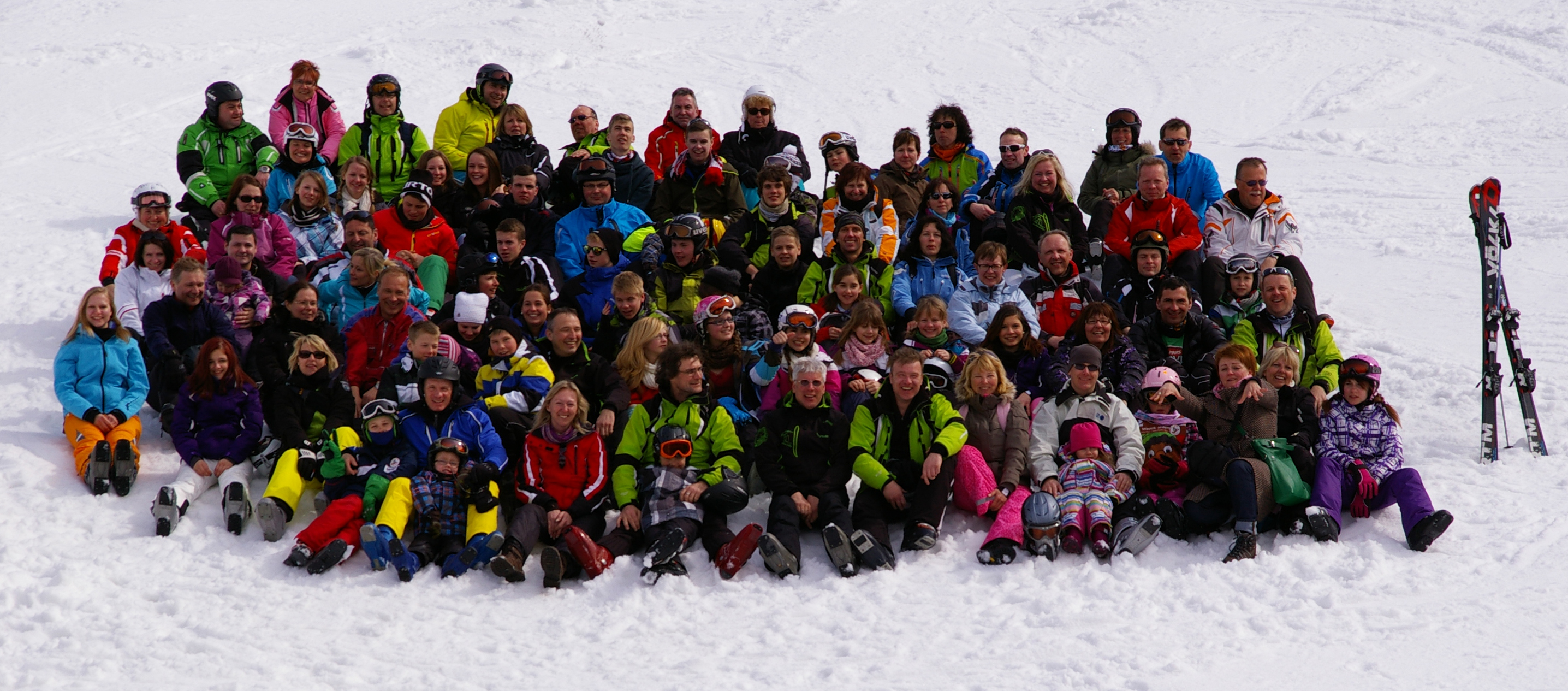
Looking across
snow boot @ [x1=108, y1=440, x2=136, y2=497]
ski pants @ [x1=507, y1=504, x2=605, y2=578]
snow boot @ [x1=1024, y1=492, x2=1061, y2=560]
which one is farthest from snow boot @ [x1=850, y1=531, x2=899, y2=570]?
snow boot @ [x1=108, y1=440, x2=136, y2=497]

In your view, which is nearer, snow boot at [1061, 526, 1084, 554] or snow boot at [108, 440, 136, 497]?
snow boot at [1061, 526, 1084, 554]

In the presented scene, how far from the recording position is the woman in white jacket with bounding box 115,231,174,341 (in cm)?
868

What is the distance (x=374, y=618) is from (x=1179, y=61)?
52.1 ft

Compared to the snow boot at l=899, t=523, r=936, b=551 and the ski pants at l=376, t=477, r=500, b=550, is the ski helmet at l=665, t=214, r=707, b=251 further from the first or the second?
the snow boot at l=899, t=523, r=936, b=551

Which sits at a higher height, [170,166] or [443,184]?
[443,184]

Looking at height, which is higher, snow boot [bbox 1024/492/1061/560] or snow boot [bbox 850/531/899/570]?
snow boot [bbox 1024/492/1061/560]

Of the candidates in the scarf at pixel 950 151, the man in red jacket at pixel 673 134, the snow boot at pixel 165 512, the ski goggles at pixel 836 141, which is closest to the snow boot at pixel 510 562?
the snow boot at pixel 165 512

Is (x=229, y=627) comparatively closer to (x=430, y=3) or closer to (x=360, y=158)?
(x=360, y=158)

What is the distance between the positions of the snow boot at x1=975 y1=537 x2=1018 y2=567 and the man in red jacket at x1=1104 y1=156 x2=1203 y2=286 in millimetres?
2992

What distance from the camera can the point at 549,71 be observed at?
61.3ft

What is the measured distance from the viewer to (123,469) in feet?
23.9

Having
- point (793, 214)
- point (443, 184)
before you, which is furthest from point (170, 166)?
point (793, 214)

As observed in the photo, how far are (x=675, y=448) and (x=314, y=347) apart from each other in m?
2.40

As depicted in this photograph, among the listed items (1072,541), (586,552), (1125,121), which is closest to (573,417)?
(586,552)
